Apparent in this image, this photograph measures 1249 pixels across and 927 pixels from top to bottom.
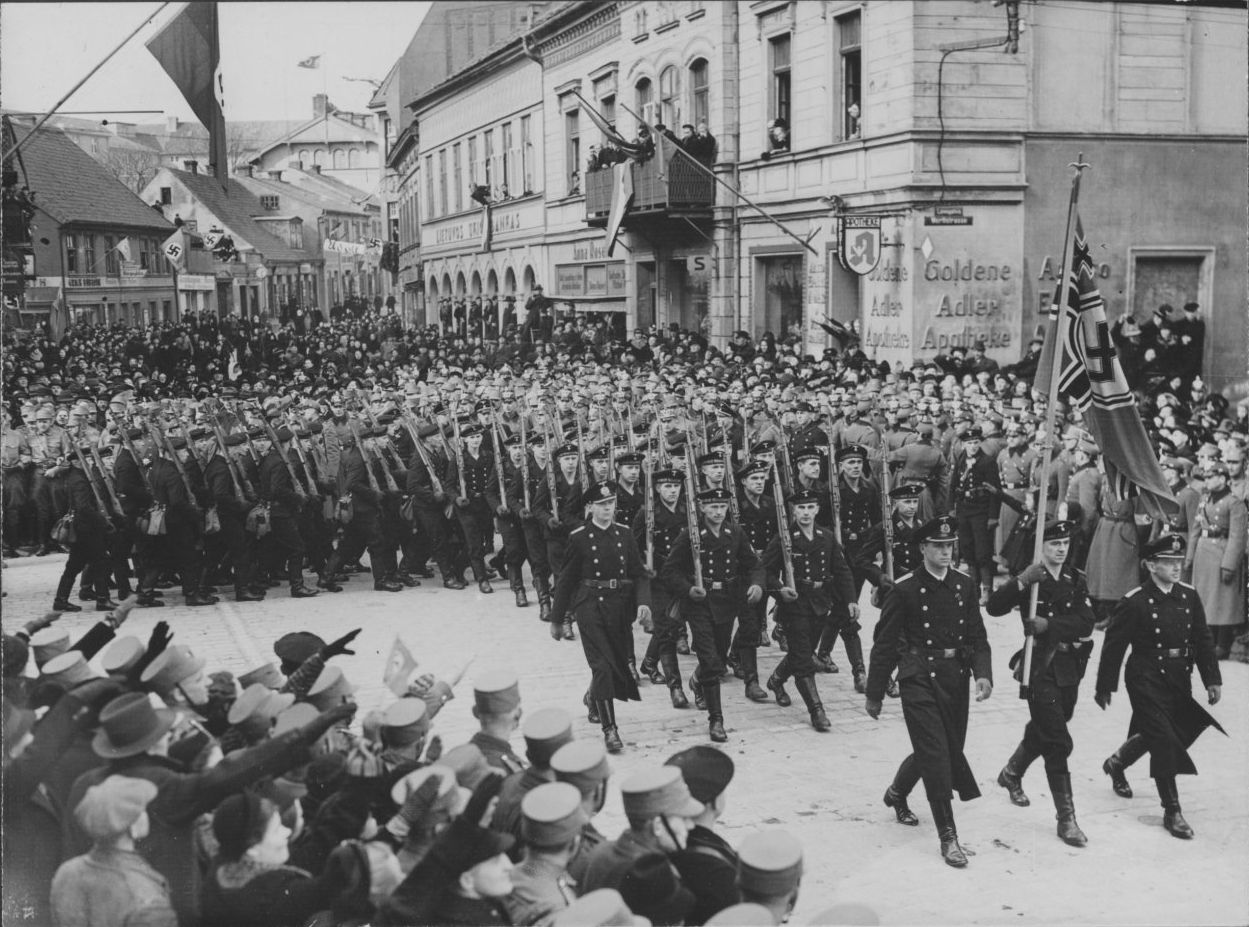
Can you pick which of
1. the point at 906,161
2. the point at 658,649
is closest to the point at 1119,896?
the point at 658,649

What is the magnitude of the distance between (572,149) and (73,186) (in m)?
21.2

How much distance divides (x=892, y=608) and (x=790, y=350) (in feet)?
52.1

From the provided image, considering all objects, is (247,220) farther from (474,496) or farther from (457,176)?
(474,496)

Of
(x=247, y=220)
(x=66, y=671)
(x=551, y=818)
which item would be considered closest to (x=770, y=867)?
(x=551, y=818)

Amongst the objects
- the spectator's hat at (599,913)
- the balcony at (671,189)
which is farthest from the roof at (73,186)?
the balcony at (671,189)

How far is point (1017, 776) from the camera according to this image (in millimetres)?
7758

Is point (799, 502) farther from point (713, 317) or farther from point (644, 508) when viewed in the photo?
point (713, 317)

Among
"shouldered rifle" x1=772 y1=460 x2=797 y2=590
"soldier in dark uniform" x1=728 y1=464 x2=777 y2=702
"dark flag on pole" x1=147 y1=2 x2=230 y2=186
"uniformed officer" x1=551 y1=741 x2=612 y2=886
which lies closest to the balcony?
"soldier in dark uniform" x1=728 y1=464 x2=777 y2=702

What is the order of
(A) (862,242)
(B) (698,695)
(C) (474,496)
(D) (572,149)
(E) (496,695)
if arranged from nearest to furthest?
(E) (496,695), (B) (698,695), (C) (474,496), (A) (862,242), (D) (572,149)

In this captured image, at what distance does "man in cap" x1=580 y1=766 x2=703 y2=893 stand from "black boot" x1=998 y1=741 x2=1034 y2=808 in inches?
155

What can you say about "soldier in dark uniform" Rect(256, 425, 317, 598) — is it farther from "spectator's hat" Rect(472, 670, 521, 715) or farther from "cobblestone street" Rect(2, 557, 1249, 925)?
"spectator's hat" Rect(472, 670, 521, 715)

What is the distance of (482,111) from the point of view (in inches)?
1625

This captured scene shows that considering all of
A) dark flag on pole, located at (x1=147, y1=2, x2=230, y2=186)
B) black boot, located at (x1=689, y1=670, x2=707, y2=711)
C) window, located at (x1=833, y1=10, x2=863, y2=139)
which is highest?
window, located at (x1=833, y1=10, x2=863, y2=139)

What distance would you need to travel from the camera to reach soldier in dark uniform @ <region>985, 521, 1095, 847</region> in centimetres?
736
